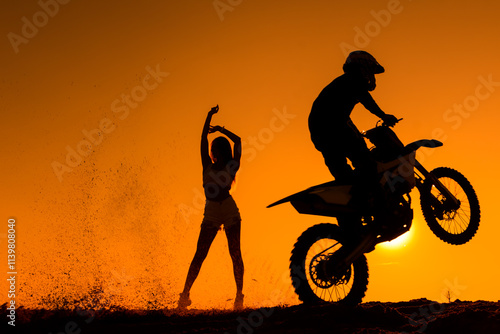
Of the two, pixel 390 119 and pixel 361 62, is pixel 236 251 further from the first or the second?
pixel 361 62

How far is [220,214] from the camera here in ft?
26.3

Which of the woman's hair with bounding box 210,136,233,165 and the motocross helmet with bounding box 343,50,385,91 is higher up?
the motocross helmet with bounding box 343,50,385,91

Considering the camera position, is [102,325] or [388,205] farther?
[388,205]

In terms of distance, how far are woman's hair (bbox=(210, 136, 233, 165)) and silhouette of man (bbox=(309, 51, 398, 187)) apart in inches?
67.2

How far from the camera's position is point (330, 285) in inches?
257

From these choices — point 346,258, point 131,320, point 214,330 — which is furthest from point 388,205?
point 131,320

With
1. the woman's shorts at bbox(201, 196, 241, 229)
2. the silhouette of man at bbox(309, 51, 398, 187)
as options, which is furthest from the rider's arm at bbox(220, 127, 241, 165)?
the silhouette of man at bbox(309, 51, 398, 187)

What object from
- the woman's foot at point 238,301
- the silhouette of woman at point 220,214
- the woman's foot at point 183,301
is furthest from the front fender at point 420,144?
the woman's foot at point 183,301

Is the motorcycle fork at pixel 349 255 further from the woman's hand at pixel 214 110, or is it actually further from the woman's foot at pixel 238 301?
the woman's hand at pixel 214 110

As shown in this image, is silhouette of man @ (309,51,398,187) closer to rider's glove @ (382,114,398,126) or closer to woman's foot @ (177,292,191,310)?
rider's glove @ (382,114,398,126)

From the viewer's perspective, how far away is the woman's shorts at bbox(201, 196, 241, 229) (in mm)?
7996

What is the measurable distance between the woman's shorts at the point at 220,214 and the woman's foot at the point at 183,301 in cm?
105

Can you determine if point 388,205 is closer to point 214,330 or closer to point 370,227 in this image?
point 370,227

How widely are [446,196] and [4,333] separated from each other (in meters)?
5.75
